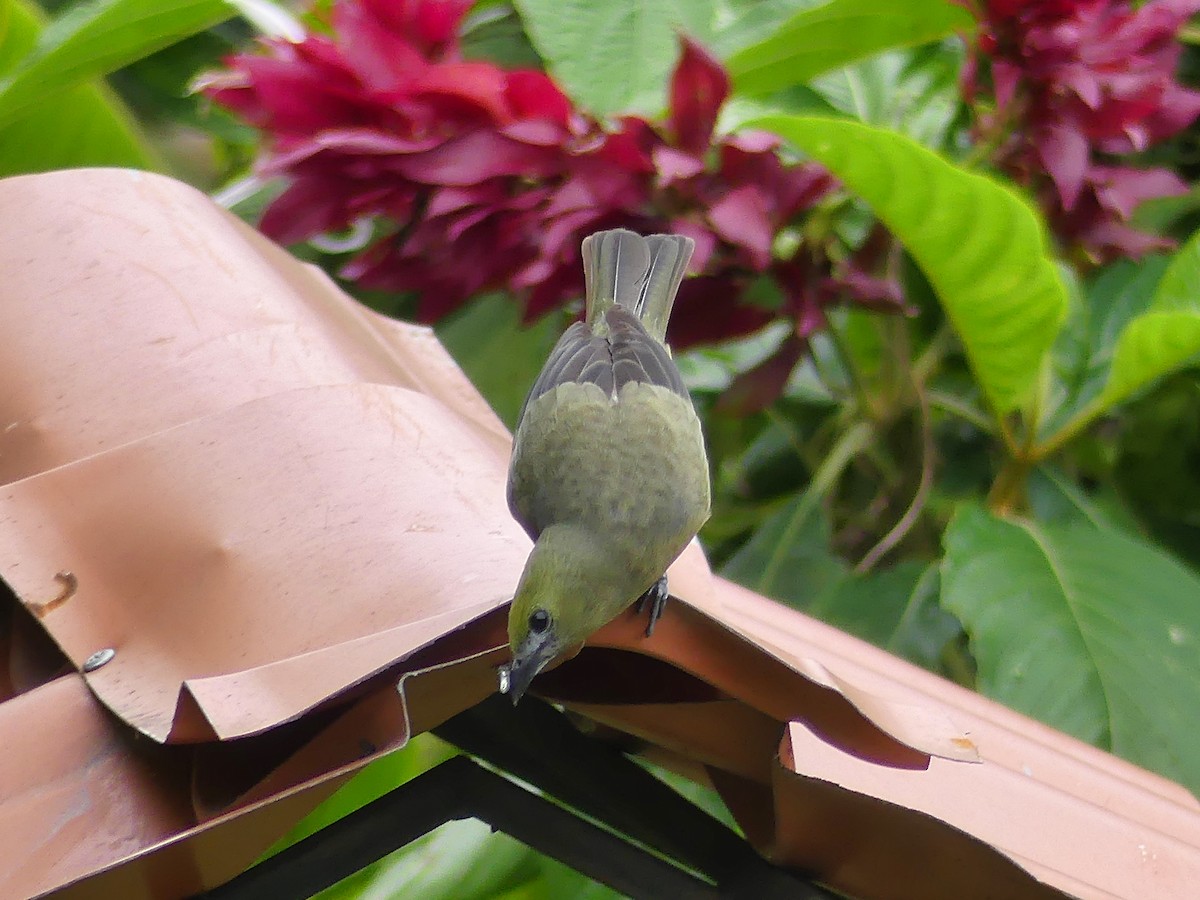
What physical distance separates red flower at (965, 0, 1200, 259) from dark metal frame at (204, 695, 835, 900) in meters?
0.81

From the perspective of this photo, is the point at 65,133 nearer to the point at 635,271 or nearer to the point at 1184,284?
the point at 635,271

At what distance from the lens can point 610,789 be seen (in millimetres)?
736

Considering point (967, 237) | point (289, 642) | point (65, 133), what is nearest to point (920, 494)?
point (967, 237)

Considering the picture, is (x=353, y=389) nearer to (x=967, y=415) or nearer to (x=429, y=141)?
(x=429, y=141)

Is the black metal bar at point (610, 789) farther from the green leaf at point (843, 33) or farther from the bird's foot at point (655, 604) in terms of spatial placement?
the green leaf at point (843, 33)

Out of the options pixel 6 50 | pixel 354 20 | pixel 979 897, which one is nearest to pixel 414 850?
pixel 979 897

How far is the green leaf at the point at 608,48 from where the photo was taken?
3.98ft

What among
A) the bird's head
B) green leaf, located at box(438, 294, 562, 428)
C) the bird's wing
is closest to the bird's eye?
the bird's head

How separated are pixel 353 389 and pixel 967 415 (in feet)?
2.91

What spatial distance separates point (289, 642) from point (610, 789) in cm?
21

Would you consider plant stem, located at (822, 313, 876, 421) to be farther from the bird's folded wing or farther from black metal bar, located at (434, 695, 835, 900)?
black metal bar, located at (434, 695, 835, 900)

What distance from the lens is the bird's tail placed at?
1.13 m

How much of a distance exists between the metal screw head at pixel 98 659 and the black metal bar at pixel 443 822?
14 cm

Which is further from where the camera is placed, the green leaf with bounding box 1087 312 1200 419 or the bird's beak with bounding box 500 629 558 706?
the green leaf with bounding box 1087 312 1200 419
